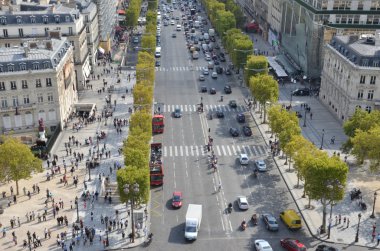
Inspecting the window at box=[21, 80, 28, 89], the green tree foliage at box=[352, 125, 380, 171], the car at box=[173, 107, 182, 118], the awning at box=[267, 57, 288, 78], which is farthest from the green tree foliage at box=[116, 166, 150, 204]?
the awning at box=[267, 57, 288, 78]

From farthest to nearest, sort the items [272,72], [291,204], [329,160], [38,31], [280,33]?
1. [280,33]
2. [272,72]
3. [38,31]
4. [291,204]
5. [329,160]

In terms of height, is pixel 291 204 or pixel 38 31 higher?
pixel 38 31

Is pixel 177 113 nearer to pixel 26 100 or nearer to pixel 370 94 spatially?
pixel 26 100

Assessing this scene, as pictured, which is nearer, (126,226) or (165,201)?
(126,226)

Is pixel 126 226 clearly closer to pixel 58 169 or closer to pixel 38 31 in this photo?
pixel 58 169

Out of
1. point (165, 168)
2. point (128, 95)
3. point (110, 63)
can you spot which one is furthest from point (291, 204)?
point (110, 63)

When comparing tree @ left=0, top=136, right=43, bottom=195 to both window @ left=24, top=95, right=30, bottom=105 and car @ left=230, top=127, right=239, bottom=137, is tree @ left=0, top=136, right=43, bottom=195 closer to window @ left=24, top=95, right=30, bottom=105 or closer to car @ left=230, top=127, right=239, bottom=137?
window @ left=24, top=95, right=30, bottom=105

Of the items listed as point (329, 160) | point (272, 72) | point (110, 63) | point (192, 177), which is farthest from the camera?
point (110, 63)

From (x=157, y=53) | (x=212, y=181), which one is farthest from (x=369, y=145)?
(x=157, y=53)
